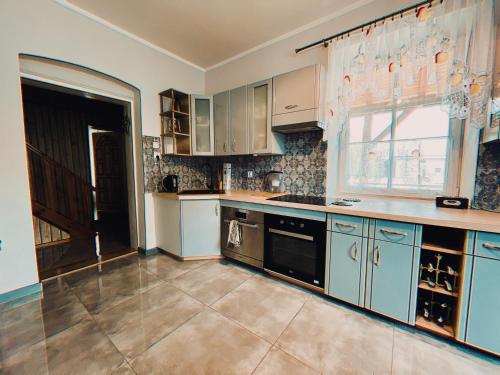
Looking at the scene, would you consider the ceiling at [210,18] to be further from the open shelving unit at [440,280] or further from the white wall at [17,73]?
the open shelving unit at [440,280]

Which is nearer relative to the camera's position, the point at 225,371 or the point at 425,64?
the point at 225,371

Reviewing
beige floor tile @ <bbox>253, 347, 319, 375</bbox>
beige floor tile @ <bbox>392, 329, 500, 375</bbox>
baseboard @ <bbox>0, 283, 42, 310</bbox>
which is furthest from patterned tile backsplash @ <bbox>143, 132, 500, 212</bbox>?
beige floor tile @ <bbox>253, 347, 319, 375</bbox>

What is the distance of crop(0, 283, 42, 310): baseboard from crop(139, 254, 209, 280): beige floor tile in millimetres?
904

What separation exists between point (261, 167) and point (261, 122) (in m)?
0.65

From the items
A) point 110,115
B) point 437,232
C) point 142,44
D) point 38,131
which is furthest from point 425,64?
point 38,131

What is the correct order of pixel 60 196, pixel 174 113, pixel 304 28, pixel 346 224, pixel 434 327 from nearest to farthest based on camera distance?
pixel 434 327 < pixel 346 224 < pixel 304 28 < pixel 174 113 < pixel 60 196

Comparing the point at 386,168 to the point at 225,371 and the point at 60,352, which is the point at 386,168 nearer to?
the point at 225,371

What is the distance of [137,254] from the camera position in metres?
2.86

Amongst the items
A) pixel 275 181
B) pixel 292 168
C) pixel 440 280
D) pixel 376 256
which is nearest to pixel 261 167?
pixel 275 181

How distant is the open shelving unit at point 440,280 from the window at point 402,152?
1.81ft

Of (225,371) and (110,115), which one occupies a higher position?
(110,115)

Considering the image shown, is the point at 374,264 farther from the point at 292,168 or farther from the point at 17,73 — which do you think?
the point at 17,73

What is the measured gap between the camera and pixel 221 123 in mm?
2818

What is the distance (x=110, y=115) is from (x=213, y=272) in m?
3.89
